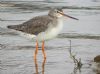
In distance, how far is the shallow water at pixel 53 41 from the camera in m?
10.1

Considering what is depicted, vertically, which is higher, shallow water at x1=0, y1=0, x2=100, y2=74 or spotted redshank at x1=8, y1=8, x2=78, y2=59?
spotted redshank at x1=8, y1=8, x2=78, y2=59

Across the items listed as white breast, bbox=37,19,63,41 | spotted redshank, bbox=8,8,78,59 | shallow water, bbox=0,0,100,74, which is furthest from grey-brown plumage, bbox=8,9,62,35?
shallow water, bbox=0,0,100,74

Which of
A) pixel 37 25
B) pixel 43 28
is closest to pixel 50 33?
pixel 43 28

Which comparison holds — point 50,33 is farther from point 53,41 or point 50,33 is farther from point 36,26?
point 53,41

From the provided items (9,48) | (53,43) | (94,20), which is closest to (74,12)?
(94,20)

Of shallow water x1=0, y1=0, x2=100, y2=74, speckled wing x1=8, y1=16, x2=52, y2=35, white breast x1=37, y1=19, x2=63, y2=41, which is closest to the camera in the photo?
shallow water x1=0, y1=0, x2=100, y2=74

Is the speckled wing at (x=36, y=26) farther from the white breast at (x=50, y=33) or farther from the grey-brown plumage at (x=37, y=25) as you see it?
the white breast at (x=50, y=33)

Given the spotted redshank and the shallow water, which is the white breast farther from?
the shallow water

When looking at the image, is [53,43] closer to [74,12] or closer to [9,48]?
[9,48]

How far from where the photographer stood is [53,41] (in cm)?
1330

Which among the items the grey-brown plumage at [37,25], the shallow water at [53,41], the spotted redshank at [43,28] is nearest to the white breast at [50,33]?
the spotted redshank at [43,28]

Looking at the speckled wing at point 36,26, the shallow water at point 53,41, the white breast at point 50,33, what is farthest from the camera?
the speckled wing at point 36,26

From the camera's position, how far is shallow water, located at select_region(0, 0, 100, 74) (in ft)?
33.2

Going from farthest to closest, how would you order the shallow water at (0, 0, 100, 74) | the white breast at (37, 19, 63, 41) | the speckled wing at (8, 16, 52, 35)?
the speckled wing at (8, 16, 52, 35), the white breast at (37, 19, 63, 41), the shallow water at (0, 0, 100, 74)
